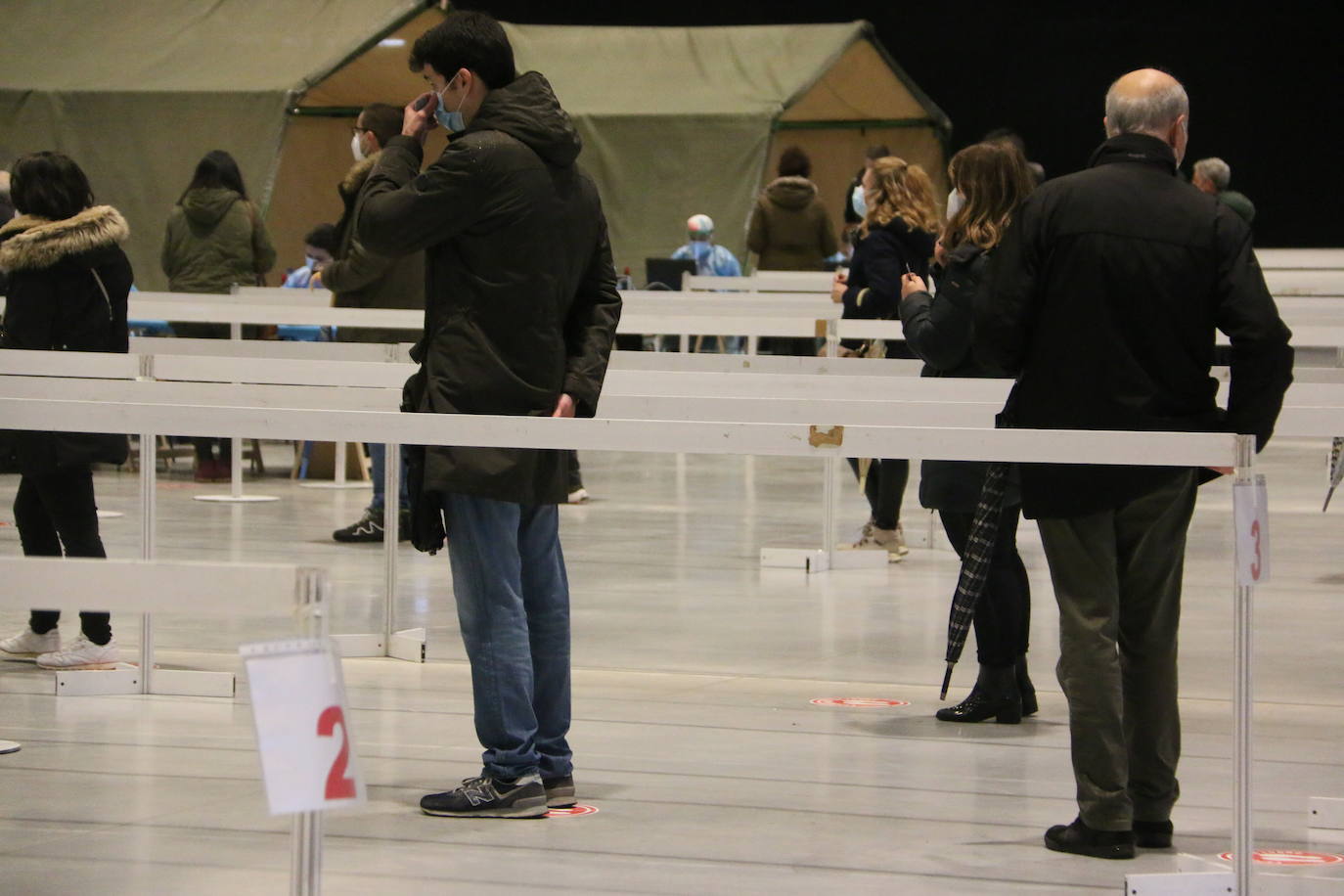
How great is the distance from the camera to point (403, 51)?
16.8m

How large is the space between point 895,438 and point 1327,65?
22463 mm

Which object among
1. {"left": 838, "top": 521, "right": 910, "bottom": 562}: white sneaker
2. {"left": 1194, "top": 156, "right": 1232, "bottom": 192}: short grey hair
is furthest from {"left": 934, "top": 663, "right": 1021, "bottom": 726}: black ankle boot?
{"left": 1194, "top": 156, "right": 1232, "bottom": 192}: short grey hair

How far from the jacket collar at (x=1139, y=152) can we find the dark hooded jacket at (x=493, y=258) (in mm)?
1104

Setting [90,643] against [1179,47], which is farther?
[1179,47]

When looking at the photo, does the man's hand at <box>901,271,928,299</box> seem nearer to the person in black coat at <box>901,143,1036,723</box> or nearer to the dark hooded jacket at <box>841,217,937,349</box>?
the person in black coat at <box>901,143,1036,723</box>

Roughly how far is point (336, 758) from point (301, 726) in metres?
0.06

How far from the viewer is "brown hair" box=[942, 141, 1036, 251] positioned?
16.5ft

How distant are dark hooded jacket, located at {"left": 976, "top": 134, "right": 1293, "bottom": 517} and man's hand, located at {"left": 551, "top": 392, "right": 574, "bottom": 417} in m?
0.88

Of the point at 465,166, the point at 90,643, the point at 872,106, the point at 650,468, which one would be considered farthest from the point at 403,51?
the point at 465,166

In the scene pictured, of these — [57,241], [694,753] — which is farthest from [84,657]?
[694,753]

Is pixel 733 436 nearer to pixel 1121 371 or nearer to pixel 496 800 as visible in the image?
pixel 1121 371

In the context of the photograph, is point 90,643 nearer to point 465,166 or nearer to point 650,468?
point 465,166

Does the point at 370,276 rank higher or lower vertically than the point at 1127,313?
higher

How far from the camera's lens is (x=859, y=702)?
216 inches
